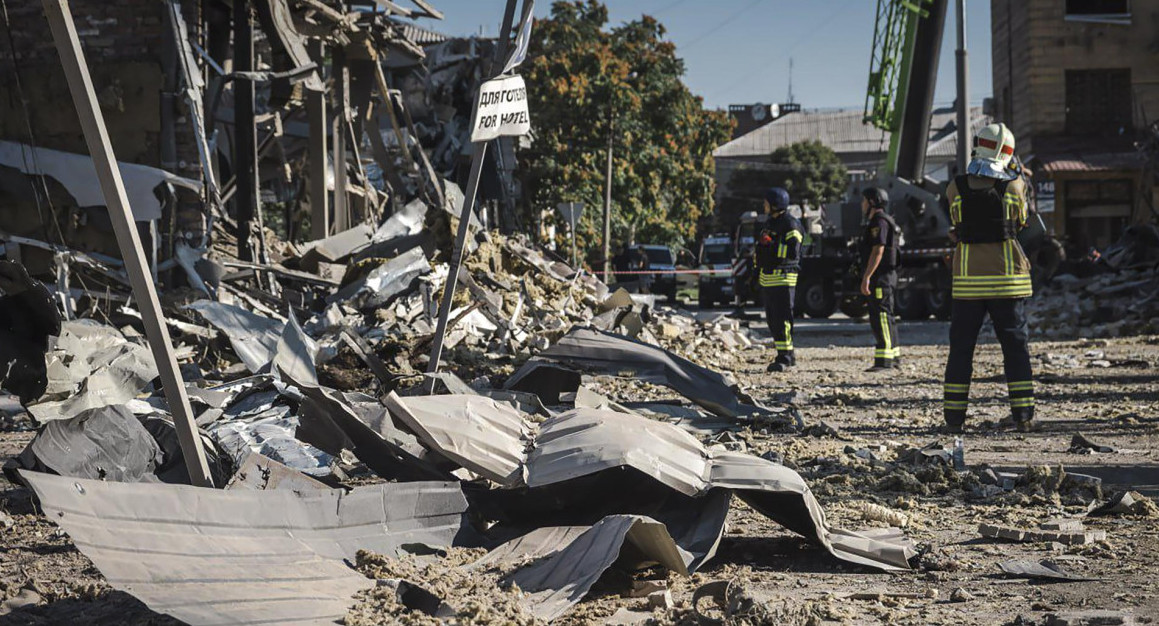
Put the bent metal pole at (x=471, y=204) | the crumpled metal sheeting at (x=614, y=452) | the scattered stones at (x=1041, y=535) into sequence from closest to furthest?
the crumpled metal sheeting at (x=614, y=452) → the scattered stones at (x=1041, y=535) → the bent metal pole at (x=471, y=204)

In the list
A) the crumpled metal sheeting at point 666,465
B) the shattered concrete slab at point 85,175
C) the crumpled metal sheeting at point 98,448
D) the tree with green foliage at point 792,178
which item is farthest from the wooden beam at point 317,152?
the tree with green foliage at point 792,178

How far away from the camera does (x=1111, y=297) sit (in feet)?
64.6

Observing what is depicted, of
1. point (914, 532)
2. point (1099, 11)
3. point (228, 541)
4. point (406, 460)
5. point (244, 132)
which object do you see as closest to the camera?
point (228, 541)

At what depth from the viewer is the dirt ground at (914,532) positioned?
3.79m

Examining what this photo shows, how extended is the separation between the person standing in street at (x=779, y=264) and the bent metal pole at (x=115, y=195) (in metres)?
9.28

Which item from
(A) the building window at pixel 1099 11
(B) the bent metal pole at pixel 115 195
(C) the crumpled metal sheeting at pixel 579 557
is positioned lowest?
(C) the crumpled metal sheeting at pixel 579 557

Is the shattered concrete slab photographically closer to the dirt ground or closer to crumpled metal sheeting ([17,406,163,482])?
the dirt ground

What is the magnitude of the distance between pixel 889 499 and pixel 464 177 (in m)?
20.2

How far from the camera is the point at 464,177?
2512 centimetres

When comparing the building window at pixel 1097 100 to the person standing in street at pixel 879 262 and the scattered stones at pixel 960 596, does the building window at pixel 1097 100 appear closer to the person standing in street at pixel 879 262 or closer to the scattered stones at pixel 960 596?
the person standing in street at pixel 879 262

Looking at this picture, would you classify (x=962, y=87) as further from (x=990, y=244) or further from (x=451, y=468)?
(x=451, y=468)

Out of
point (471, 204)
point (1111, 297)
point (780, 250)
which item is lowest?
point (1111, 297)

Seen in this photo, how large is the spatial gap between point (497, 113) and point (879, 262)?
270 inches

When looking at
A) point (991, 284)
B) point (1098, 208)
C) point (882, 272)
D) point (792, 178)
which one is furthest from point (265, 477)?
point (792, 178)
